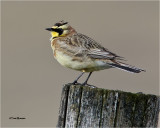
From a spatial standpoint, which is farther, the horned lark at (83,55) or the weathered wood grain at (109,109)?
the horned lark at (83,55)

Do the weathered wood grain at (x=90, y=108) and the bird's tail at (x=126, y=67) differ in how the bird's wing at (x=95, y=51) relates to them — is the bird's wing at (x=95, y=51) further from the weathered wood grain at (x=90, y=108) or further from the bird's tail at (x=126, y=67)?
the weathered wood grain at (x=90, y=108)

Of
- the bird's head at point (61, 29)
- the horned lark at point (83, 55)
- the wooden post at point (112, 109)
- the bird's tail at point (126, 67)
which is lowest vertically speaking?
the wooden post at point (112, 109)

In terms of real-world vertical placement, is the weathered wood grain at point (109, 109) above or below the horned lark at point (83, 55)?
below

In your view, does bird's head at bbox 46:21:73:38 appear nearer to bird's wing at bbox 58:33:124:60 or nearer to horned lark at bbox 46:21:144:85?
horned lark at bbox 46:21:144:85

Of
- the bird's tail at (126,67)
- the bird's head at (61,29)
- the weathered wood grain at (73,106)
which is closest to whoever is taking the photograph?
the weathered wood grain at (73,106)

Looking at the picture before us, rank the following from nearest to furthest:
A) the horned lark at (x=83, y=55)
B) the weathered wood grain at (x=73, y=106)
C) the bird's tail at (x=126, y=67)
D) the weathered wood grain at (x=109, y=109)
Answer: the weathered wood grain at (x=109, y=109), the weathered wood grain at (x=73, y=106), the bird's tail at (x=126, y=67), the horned lark at (x=83, y=55)

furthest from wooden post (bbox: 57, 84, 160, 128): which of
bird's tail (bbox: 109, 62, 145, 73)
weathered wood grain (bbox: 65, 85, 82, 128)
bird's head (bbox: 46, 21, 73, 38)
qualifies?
bird's head (bbox: 46, 21, 73, 38)

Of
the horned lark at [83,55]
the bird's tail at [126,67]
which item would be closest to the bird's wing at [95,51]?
the horned lark at [83,55]

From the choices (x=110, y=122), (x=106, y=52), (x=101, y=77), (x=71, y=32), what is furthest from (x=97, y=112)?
(x=101, y=77)
